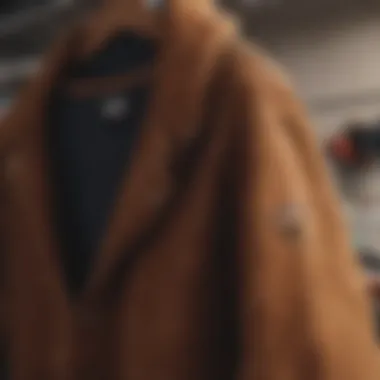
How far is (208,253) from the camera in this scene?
66cm

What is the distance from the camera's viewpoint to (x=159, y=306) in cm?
66

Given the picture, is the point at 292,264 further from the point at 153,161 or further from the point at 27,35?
the point at 27,35

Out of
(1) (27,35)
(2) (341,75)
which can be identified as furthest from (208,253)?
(1) (27,35)

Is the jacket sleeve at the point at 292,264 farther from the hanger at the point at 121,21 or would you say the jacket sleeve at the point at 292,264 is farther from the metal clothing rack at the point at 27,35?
the metal clothing rack at the point at 27,35

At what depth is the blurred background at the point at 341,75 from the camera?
685 millimetres

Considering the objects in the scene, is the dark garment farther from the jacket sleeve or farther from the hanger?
the jacket sleeve

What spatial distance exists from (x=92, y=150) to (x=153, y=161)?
0.10 meters

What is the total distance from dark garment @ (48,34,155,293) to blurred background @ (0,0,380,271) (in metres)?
0.14

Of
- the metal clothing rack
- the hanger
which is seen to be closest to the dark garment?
the hanger

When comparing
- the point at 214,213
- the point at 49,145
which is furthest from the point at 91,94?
the point at 214,213

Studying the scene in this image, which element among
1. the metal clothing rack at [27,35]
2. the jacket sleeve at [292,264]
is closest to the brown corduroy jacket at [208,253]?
the jacket sleeve at [292,264]

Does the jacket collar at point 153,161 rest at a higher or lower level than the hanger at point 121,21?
lower

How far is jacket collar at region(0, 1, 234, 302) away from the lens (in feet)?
2.19

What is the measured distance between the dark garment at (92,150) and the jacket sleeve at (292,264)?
5.8 inches
